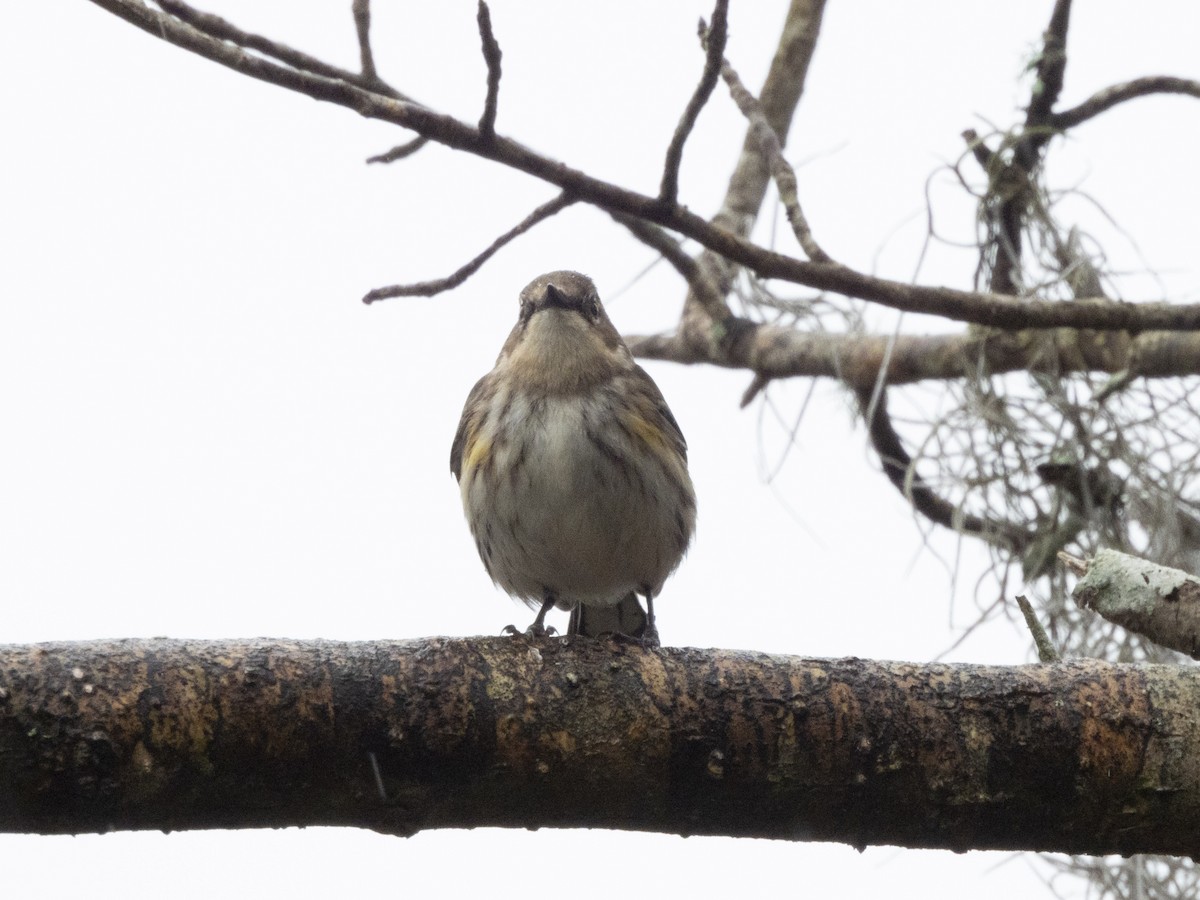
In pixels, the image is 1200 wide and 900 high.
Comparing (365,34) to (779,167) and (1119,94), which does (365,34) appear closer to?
(779,167)

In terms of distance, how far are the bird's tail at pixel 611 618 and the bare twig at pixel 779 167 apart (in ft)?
5.85

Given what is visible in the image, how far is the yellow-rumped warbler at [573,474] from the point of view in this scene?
4.81 metres

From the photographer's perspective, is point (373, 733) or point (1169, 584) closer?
point (373, 733)

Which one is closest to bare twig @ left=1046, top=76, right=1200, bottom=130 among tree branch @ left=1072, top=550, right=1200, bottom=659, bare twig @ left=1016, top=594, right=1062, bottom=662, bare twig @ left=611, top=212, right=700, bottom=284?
bare twig @ left=611, top=212, right=700, bottom=284

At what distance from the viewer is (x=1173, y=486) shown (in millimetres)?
5230

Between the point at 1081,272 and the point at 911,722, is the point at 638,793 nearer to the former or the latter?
the point at 911,722

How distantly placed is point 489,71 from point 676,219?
0.65m

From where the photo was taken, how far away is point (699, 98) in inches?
144

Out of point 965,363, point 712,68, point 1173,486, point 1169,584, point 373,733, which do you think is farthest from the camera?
point 965,363

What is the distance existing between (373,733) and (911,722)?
1.13 metres

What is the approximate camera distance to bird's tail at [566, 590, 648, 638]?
5461mm

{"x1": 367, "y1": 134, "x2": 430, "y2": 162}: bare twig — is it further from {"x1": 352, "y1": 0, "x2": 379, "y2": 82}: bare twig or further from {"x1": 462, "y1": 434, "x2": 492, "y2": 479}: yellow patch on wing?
{"x1": 462, "y1": 434, "x2": 492, "y2": 479}: yellow patch on wing

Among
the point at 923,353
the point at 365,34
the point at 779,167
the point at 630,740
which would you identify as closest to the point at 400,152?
the point at 365,34

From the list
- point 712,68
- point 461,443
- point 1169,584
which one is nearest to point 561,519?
point 461,443
